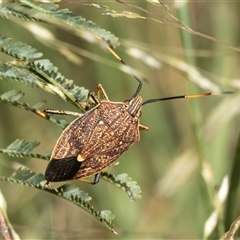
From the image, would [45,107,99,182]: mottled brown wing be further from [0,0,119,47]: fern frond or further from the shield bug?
[0,0,119,47]: fern frond

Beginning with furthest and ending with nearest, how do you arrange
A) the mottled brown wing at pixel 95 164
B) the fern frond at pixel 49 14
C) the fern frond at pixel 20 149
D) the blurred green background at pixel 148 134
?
the blurred green background at pixel 148 134 → the mottled brown wing at pixel 95 164 → the fern frond at pixel 20 149 → the fern frond at pixel 49 14

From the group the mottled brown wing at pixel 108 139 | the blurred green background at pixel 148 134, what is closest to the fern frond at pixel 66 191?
the mottled brown wing at pixel 108 139

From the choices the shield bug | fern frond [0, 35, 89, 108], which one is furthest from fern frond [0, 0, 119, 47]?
the shield bug

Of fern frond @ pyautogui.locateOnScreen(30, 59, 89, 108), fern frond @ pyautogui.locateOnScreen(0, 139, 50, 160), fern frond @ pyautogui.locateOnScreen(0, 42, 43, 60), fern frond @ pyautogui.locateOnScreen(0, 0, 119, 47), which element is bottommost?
fern frond @ pyautogui.locateOnScreen(0, 139, 50, 160)

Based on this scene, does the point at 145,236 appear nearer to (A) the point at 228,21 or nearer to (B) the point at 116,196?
(B) the point at 116,196

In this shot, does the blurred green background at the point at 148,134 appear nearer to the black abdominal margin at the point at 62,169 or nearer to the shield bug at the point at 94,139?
the shield bug at the point at 94,139
